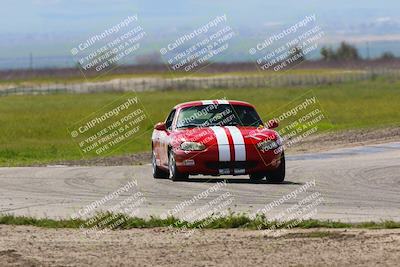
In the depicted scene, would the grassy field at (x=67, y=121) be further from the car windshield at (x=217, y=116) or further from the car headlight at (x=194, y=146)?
the car headlight at (x=194, y=146)

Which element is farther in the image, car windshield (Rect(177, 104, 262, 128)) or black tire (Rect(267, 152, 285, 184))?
car windshield (Rect(177, 104, 262, 128))

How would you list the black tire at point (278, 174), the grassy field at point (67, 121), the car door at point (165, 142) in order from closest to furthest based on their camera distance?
the black tire at point (278, 174) → the car door at point (165, 142) → the grassy field at point (67, 121)

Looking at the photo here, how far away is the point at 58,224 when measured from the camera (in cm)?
1403

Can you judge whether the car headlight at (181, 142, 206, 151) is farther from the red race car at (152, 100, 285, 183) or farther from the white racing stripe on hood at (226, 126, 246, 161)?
the white racing stripe on hood at (226, 126, 246, 161)

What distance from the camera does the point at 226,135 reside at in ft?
64.8

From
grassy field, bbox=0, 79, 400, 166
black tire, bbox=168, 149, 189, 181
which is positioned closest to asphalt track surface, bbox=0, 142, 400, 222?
black tire, bbox=168, 149, 189, 181

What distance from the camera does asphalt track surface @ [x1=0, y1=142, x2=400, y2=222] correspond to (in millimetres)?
15562

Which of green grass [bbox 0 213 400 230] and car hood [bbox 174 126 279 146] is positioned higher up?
green grass [bbox 0 213 400 230]

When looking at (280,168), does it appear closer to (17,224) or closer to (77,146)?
(17,224)

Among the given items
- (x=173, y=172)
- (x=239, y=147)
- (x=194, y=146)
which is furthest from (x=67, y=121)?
(x=239, y=147)

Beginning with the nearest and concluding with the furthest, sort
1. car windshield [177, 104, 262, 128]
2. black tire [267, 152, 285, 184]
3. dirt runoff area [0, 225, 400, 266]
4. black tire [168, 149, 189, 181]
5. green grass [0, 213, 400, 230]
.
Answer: dirt runoff area [0, 225, 400, 266] < green grass [0, 213, 400, 230] < black tire [267, 152, 285, 184] < black tire [168, 149, 189, 181] < car windshield [177, 104, 262, 128]

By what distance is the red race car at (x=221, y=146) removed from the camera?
1970 centimetres

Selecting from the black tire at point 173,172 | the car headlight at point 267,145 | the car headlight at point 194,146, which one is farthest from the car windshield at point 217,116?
the car headlight at point 267,145

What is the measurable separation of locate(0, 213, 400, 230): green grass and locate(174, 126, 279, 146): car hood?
5324mm
